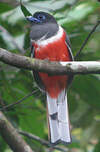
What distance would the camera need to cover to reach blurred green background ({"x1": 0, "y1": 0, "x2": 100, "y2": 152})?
10.2ft

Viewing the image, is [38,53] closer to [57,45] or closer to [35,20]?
[57,45]

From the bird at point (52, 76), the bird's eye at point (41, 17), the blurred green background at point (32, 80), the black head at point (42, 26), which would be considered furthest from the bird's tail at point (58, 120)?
the bird's eye at point (41, 17)

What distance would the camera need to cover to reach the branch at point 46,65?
216cm

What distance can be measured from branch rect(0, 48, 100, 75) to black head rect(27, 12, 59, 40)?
3.16ft

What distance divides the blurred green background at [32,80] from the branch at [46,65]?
74cm

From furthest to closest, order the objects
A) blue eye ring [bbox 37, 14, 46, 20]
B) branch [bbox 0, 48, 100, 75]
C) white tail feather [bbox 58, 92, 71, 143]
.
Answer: blue eye ring [bbox 37, 14, 46, 20] < white tail feather [bbox 58, 92, 71, 143] < branch [bbox 0, 48, 100, 75]

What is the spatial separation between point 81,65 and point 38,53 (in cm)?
83

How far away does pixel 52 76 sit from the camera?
11.0 ft

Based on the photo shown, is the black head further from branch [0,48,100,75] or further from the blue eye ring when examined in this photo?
branch [0,48,100,75]

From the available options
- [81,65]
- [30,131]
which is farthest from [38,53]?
[30,131]

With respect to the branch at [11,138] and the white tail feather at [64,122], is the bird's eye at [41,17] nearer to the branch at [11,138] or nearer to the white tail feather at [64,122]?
the white tail feather at [64,122]

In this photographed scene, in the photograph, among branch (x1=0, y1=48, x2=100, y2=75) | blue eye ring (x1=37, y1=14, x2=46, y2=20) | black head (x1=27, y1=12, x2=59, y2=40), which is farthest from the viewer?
blue eye ring (x1=37, y1=14, x2=46, y2=20)

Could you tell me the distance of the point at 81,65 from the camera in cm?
234

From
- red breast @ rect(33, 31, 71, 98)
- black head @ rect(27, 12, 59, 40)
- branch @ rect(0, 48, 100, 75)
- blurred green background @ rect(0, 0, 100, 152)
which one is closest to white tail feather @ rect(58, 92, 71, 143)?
red breast @ rect(33, 31, 71, 98)
